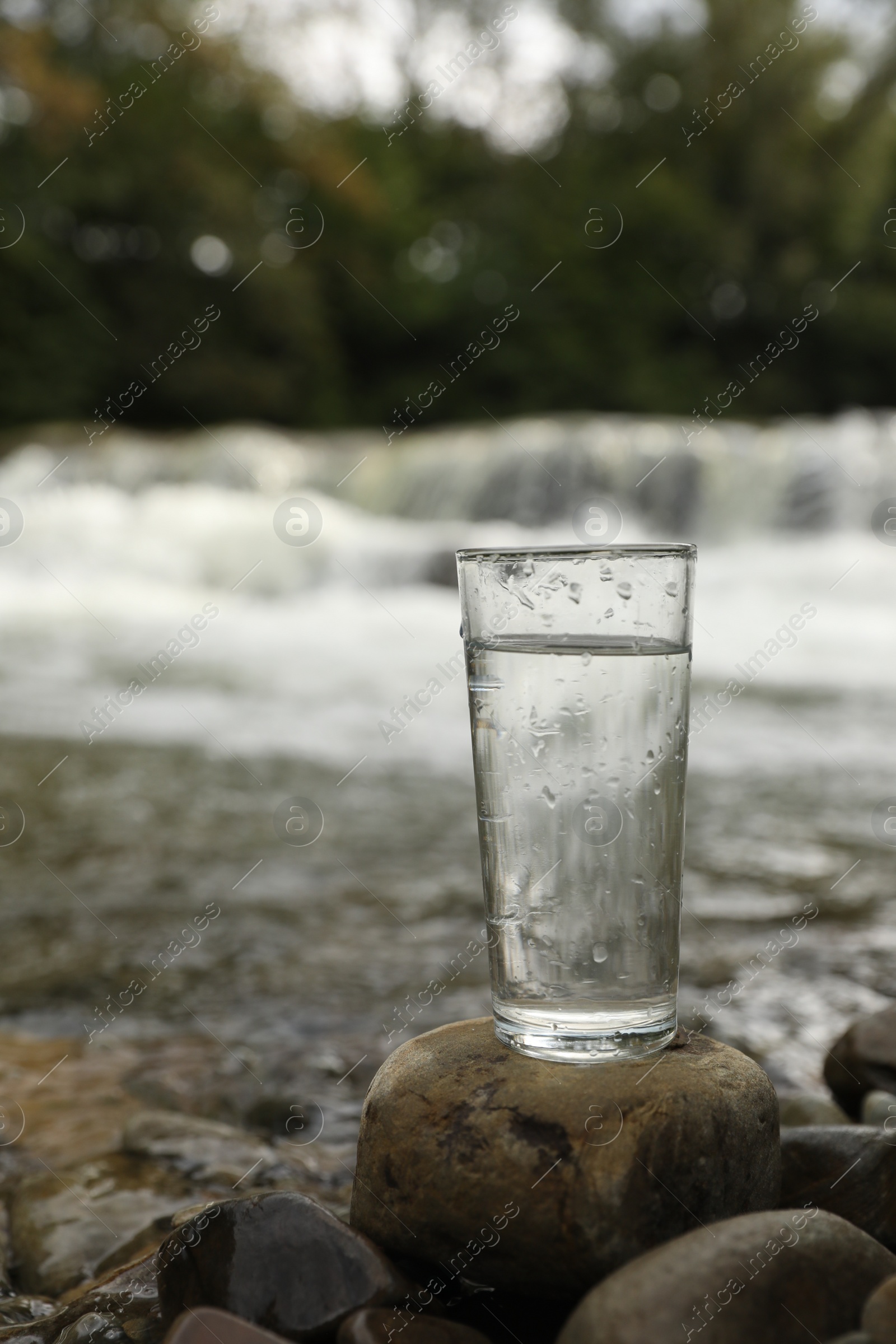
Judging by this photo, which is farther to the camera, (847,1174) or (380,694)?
(380,694)

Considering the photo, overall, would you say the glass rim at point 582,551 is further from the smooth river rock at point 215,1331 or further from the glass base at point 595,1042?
the smooth river rock at point 215,1331

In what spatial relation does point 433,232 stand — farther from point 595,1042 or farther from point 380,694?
point 595,1042

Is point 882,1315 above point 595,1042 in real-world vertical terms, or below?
below

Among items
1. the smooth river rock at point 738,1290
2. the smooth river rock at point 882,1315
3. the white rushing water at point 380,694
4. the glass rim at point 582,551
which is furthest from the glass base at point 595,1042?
the white rushing water at point 380,694

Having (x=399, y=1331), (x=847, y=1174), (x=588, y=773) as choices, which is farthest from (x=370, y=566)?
(x=399, y=1331)

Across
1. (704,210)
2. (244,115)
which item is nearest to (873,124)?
(704,210)

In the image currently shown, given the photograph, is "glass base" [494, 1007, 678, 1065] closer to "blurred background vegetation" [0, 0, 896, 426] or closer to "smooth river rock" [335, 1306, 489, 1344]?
"smooth river rock" [335, 1306, 489, 1344]

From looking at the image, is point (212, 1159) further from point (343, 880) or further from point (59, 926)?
point (343, 880)
